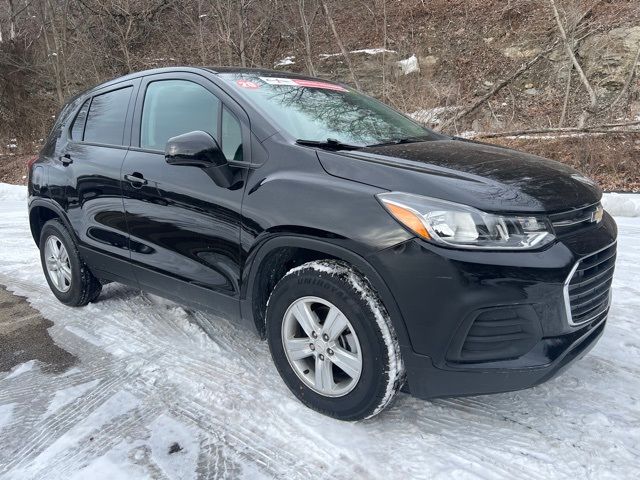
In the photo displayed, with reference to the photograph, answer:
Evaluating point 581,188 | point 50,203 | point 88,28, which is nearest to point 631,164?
point 581,188

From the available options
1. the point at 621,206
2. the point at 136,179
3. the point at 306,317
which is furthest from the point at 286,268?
the point at 621,206

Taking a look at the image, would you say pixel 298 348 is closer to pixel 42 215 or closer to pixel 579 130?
pixel 42 215

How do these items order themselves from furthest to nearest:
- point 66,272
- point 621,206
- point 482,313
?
point 621,206, point 66,272, point 482,313

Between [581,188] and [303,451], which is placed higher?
[581,188]

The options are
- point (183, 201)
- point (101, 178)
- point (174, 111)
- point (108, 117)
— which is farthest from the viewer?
point (108, 117)

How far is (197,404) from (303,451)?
2.32 ft

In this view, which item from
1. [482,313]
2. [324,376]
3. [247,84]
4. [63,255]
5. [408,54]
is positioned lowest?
[324,376]

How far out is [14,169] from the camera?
53.3 feet

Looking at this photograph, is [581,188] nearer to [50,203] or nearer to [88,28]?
[50,203]

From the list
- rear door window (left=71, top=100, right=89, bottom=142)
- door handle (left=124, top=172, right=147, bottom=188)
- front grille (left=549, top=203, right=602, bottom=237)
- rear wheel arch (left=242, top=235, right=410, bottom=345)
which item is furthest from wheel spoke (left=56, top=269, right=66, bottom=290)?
front grille (left=549, top=203, right=602, bottom=237)

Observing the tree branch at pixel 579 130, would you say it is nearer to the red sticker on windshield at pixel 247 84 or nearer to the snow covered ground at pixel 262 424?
the snow covered ground at pixel 262 424

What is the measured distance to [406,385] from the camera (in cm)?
242

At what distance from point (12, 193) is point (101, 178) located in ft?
31.6

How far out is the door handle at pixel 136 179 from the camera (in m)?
3.27
